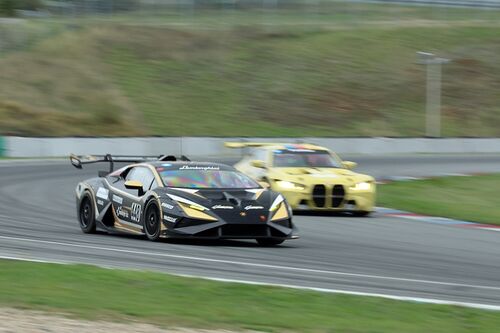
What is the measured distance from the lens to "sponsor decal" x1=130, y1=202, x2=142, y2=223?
44.2 ft

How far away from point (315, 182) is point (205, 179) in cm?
464

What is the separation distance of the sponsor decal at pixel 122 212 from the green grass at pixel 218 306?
4067mm

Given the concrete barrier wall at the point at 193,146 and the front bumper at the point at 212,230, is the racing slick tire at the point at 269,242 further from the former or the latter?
the concrete barrier wall at the point at 193,146

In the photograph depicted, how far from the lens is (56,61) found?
5294 cm

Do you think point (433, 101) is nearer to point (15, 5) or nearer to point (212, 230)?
point (15, 5)

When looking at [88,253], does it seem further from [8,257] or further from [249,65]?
[249,65]

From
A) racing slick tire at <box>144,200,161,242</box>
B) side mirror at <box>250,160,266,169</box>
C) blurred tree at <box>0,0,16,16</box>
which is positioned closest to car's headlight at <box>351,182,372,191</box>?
side mirror at <box>250,160,266,169</box>

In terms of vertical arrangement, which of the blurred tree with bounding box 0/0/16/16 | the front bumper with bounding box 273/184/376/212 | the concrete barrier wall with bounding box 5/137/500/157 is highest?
the blurred tree with bounding box 0/0/16/16

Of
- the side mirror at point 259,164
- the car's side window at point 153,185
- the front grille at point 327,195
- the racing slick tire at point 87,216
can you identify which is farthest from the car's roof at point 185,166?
the side mirror at point 259,164

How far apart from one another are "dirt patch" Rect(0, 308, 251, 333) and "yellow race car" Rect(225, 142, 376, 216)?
10437mm

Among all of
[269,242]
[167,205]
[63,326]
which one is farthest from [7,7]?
[63,326]

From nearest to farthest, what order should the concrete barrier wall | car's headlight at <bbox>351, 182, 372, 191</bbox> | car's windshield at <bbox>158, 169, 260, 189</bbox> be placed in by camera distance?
car's windshield at <bbox>158, 169, 260, 189</bbox>, car's headlight at <bbox>351, 182, 372, 191</bbox>, the concrete barrier wall

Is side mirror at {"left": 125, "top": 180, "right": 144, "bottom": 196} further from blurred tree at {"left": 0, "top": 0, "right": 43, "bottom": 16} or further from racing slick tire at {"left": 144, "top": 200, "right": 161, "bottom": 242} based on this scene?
blurred tree at {"left": 0, "top": 0, "right": 43, "bottom": 16}

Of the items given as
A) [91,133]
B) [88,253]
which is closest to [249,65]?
[91,133]
